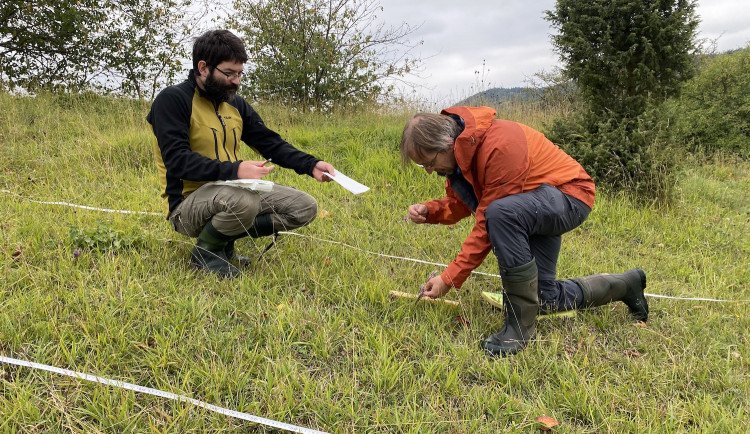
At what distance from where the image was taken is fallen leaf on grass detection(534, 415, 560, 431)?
178 cm

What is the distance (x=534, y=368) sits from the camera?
7.10ft

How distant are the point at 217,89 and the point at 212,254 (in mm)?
1075

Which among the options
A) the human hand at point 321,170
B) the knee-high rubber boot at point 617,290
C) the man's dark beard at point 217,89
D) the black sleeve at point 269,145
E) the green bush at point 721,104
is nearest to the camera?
the knee-high rubber boot at point 617,290

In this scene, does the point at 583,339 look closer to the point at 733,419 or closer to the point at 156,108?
the point at 733,419

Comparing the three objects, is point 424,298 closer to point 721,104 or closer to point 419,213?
point 419,213

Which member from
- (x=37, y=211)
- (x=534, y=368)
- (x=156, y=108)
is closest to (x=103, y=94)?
(x=37, y=211)

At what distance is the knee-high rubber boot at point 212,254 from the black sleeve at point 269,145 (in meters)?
0.74

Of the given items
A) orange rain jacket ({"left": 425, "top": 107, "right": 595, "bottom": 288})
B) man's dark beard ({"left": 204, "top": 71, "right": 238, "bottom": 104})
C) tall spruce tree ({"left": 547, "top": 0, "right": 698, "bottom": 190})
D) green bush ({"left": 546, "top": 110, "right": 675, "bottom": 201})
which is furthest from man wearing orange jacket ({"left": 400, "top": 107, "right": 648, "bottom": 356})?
tall spruce tree ({"left": 547, "top": 0, "right": 698, "bottom": 190})

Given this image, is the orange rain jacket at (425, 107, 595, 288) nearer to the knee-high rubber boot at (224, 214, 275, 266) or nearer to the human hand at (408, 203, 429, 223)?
the human hand at (408, 203, 429, 223)

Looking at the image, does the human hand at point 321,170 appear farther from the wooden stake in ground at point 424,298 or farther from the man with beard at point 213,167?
the wooden stake in ground at point 424,298

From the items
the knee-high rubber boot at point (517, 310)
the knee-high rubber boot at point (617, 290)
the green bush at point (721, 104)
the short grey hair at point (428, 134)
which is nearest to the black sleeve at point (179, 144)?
the short grey hair at point (428, 134)

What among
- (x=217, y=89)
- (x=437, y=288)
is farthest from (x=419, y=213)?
(x=217, y=89)

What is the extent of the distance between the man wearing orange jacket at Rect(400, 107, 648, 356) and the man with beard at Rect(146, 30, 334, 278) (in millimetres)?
1038

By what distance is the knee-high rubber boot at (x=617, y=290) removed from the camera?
265cm
